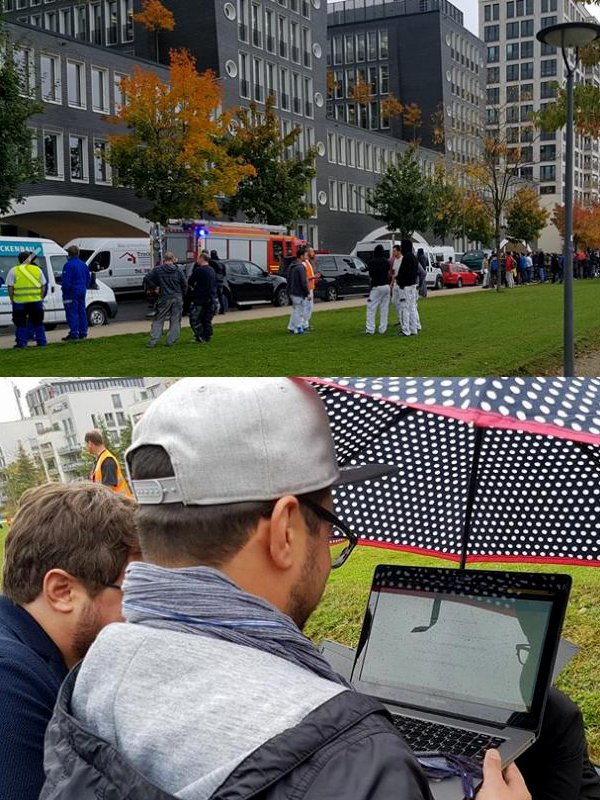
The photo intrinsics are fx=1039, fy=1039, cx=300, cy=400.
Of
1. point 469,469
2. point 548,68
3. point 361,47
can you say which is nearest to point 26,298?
point 469,469

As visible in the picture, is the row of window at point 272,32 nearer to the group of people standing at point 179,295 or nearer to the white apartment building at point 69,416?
the group of people standing at point 179,295

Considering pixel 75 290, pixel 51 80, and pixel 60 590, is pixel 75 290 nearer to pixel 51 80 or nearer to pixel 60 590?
pixel 60 590

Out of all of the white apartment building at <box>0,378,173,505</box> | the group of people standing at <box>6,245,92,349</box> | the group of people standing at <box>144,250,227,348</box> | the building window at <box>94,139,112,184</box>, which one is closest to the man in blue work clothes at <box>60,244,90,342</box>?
the group of people standing at <box>6,245,92,349</box>

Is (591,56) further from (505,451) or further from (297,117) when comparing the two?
(297,117)

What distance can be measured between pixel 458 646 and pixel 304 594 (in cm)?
80

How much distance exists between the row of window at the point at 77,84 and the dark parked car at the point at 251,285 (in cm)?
1263

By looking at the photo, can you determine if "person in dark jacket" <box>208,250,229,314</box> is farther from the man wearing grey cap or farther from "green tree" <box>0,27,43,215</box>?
the man wearing grey cap

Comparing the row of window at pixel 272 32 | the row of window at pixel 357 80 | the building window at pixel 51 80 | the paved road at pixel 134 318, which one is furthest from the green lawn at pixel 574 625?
the row of window at pixel 357 80

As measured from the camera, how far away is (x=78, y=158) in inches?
1529

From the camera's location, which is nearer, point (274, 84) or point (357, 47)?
point (274, 84)

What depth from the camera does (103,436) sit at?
99.0 inches

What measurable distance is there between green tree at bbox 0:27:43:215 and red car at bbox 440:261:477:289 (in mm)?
20336

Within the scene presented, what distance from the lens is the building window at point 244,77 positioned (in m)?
41.0

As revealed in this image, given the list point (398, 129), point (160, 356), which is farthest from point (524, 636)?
point (398, 129)
